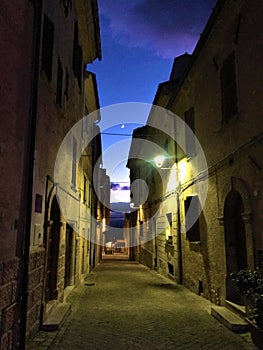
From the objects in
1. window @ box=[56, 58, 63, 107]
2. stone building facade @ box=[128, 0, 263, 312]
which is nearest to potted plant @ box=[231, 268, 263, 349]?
stone building facade @ box=[128, 0, 263, 312]

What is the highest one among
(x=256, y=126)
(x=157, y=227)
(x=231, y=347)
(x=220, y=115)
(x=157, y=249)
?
(x=220, y=115)

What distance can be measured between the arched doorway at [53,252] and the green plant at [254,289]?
4536 millimetres

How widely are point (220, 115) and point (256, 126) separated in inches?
81.5

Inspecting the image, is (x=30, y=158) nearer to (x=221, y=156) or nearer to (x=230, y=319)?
(x=221, y=156)

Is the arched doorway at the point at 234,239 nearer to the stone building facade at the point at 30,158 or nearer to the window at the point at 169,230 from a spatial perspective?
the stone building facade at the point at 30,158

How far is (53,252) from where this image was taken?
26.8 feet

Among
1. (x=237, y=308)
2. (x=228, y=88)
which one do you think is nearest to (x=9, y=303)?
(x=237, y=308)

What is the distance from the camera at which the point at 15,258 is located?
192 inches

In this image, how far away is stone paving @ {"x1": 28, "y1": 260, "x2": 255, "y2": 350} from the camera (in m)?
5.52

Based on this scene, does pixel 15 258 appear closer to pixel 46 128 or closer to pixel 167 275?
pixel 46 128

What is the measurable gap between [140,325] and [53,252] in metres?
2.92

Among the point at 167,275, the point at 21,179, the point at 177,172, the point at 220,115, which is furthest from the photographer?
the point at 167,275

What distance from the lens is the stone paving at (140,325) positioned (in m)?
5.52

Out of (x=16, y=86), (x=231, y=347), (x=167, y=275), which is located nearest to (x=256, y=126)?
(x=231, y=347)
